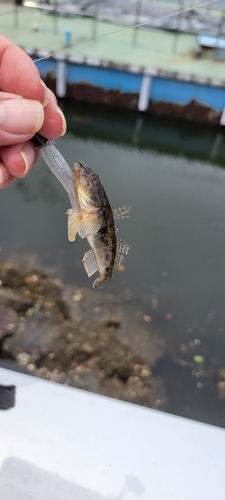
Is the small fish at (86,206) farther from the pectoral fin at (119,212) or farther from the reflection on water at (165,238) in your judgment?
the reflection on water at (165,238)

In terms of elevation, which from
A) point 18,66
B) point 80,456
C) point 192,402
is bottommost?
point 192,402

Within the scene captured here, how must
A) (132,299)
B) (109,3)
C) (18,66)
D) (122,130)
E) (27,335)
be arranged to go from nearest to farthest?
1. (18,66)
2. (27,335)
3. (132,299)
4. (109,3)
5. (122,130)

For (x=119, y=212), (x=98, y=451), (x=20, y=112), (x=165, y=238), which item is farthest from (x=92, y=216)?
(x=165, y=238)

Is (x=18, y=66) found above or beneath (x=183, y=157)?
above

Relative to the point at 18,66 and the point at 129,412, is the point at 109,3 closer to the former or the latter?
the point at 18,66

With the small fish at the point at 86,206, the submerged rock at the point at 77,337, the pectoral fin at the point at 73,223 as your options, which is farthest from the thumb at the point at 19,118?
the submerged rock at the point at 77,337

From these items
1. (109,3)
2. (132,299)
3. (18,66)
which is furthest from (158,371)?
(109,3)

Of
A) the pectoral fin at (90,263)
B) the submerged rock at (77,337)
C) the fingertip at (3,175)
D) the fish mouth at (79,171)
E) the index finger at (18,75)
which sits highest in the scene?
the index finger at (18,75)
